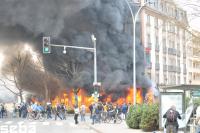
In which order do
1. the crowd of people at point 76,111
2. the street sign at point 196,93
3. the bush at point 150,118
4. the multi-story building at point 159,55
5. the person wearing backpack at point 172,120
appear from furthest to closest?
the multi-story building at point 159,55 → the crowd of people at point 76,111 → the bush at point 150,118 → the person wearing backpack at point 172,120 → the street sign at point 196,93

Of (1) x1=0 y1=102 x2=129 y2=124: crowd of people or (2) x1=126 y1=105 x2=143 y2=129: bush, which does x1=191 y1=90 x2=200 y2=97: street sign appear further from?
(1) x1=0 y1=102 x2=129 y2=124: crowd of people

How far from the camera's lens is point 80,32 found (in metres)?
56.0

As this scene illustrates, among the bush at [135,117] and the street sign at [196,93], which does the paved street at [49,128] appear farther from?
the street sign at [196,93]

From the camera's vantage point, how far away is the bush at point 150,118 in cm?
2516

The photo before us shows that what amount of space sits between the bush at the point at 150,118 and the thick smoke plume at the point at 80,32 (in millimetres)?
27568

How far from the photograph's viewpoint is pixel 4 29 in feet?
176

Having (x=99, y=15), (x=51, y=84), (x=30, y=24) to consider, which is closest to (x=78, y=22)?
(x=99, y=15)

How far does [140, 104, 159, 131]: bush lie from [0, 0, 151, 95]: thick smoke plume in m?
27.6

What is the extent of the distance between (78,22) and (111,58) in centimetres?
535

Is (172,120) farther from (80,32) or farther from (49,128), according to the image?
(80,32)

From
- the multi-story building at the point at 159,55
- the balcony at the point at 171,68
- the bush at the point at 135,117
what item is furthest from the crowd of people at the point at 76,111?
the balcony at the point at 171,68

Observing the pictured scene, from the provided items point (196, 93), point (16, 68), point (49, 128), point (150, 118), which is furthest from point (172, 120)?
point (16, 68)

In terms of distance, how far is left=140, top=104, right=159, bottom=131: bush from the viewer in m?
25.2

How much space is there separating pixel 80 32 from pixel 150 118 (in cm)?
3171
